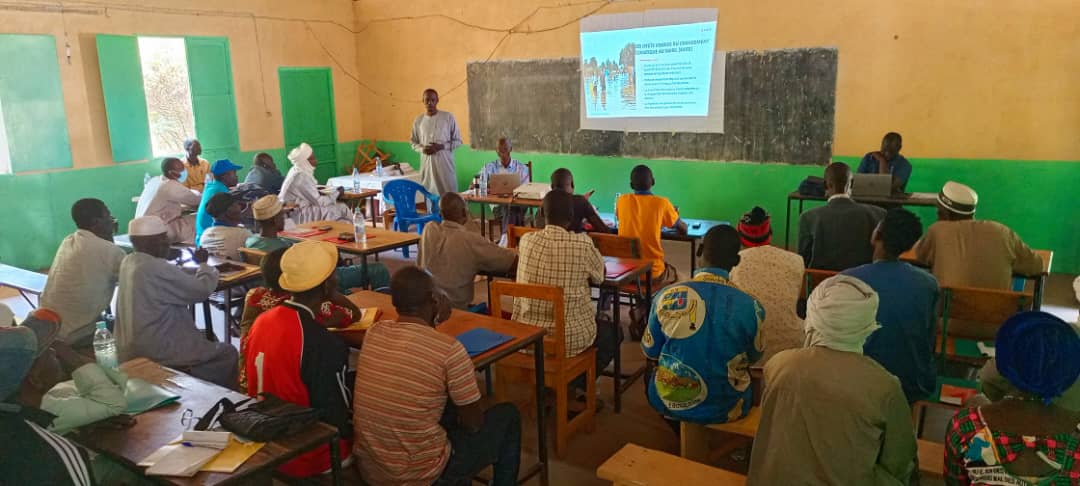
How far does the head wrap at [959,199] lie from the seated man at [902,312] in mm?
1011

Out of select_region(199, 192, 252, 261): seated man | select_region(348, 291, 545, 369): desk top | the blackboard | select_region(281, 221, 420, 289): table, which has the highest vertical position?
the blackboard

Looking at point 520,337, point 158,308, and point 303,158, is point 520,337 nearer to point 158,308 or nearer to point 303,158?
point 158,308

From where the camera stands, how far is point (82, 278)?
3.78 metres

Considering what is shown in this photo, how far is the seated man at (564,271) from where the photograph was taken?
3602 mm

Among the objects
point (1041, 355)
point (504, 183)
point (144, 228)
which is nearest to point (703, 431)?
point (1041, 355)

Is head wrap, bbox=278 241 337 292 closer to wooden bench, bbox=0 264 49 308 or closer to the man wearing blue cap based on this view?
wooden bench, bbox=0 264 49 308

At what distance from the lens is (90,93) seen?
822 centimetres

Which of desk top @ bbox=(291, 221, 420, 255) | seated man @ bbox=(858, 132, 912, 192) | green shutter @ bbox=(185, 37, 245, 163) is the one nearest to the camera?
desk top @ bbox=(291, 221, 420, 255)

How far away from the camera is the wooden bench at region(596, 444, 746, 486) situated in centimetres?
243

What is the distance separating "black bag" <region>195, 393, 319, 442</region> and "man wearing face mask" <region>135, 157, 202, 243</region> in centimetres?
470

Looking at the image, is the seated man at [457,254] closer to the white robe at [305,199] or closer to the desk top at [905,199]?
the white robe at [305,199]

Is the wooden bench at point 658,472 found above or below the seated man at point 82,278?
below

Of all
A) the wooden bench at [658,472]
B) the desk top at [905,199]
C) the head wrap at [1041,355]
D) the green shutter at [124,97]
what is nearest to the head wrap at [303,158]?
the green shutter at [124,97]

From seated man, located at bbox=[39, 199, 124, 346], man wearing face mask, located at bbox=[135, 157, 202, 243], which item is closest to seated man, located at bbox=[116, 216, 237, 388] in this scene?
seated man, located at bbox=[39, 199, 124, 346]
